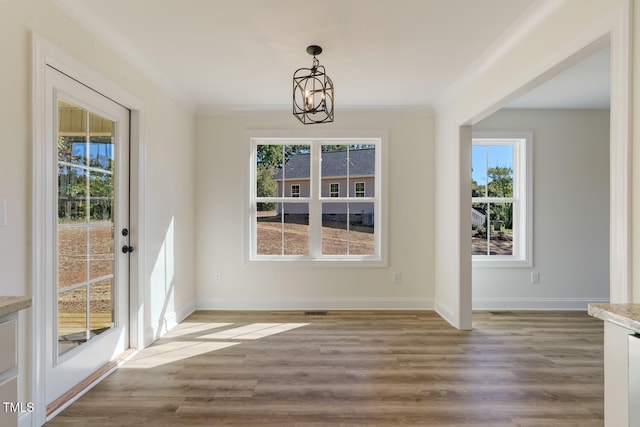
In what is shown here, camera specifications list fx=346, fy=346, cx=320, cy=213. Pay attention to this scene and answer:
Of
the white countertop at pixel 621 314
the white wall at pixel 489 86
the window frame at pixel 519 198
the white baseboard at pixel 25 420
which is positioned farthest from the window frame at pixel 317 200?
the white countertop at pixel 621 314

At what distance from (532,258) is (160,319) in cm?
430

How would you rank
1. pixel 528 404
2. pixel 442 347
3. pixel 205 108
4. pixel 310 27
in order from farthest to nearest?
pixel 205 108 < pixel 442 347 < pixel 310 27 < pixel 528 404

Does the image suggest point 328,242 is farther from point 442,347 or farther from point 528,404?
point 528,404

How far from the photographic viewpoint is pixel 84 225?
239cm

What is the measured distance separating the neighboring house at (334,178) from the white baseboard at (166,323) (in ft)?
5.17

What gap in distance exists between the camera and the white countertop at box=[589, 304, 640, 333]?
0.99m

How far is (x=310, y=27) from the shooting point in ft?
7.82

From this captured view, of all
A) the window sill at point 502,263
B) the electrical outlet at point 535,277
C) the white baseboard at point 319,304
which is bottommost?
the white baseboard at point 319,304

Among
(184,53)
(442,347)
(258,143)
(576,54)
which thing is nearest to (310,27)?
(184,53)

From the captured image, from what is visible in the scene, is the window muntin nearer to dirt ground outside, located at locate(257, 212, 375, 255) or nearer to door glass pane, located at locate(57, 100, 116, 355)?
dirt ground outside, located at locate(257, 212, 375, 255)

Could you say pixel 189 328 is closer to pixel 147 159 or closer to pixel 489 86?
pixel 147 159

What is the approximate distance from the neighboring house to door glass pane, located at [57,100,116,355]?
2.06 m

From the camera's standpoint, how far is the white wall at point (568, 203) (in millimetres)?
4234

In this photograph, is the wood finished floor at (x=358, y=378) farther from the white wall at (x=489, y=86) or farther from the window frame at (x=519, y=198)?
the window frame at (x=519, y=198)
